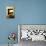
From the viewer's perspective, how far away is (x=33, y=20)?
12.3 ft

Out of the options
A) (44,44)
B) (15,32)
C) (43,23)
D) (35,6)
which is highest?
(35,6)

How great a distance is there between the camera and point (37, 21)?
3748 mm

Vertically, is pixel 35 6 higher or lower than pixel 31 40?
higher

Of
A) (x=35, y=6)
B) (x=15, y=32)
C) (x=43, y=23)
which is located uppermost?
(x=35, y=6)

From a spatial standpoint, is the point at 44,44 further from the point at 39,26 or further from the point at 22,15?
the point at 22,15

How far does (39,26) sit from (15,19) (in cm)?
68

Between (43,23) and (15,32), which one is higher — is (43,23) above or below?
→ above

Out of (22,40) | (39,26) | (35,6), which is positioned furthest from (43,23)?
(22,40)

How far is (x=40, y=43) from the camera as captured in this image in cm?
354

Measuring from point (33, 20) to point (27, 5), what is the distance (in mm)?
442

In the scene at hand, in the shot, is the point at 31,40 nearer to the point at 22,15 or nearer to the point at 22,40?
the point at 22,40

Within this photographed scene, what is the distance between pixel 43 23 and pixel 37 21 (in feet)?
0.57

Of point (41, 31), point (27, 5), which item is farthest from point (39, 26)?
point (27, 5)

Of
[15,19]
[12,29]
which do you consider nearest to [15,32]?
[12,29]
